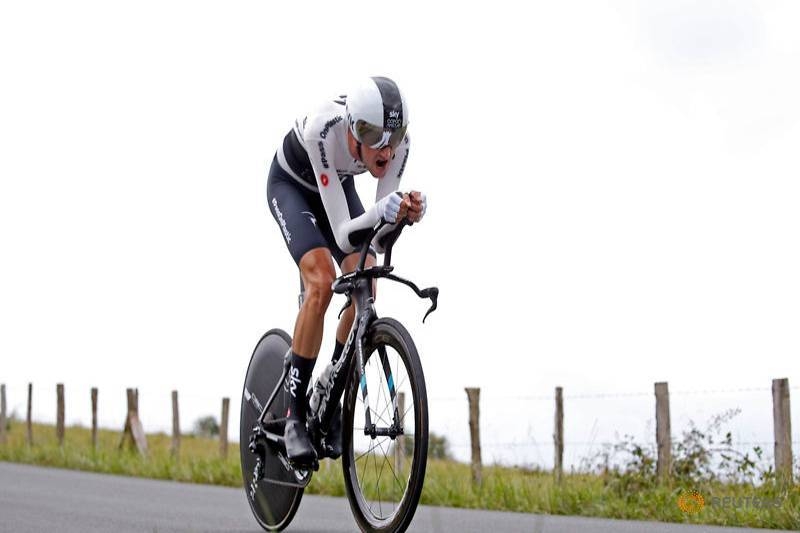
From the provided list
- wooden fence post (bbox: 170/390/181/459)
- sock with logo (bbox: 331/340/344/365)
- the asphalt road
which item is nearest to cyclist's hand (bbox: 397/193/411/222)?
sock with logo (bbox: 331/340/344/365)

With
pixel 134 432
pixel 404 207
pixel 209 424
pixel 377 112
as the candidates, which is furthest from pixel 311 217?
pixel 209 424

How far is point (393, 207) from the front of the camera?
5770mm

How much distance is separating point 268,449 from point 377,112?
98.5 inches

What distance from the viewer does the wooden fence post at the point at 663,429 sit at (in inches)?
607

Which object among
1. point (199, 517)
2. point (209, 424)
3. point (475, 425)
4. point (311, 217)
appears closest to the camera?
point (311, 217)

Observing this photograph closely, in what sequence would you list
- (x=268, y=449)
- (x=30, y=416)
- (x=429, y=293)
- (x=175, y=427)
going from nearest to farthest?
(x=429, y=293)
(x=268, y=449)
(x=175, y=427)
(x=30, y=416)

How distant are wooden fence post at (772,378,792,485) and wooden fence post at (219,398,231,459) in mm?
12832

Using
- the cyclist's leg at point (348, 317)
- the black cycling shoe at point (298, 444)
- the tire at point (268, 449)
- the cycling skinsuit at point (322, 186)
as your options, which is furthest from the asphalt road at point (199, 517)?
the cycling skinsuit at point (322, 186)

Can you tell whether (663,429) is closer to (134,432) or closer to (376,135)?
(376,135)

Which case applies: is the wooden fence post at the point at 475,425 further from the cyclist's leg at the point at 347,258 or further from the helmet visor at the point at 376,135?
the helmet visor at the point at 376,135

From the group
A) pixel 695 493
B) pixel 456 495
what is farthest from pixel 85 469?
pixel 695 493

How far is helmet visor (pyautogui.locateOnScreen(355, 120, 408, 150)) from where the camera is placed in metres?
6.04

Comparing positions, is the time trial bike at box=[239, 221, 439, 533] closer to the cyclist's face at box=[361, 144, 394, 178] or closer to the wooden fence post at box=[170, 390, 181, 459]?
the cyclist's face at box=[361, 144, 394, 178]

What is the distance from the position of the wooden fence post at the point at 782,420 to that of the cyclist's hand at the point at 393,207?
41.8 ft
